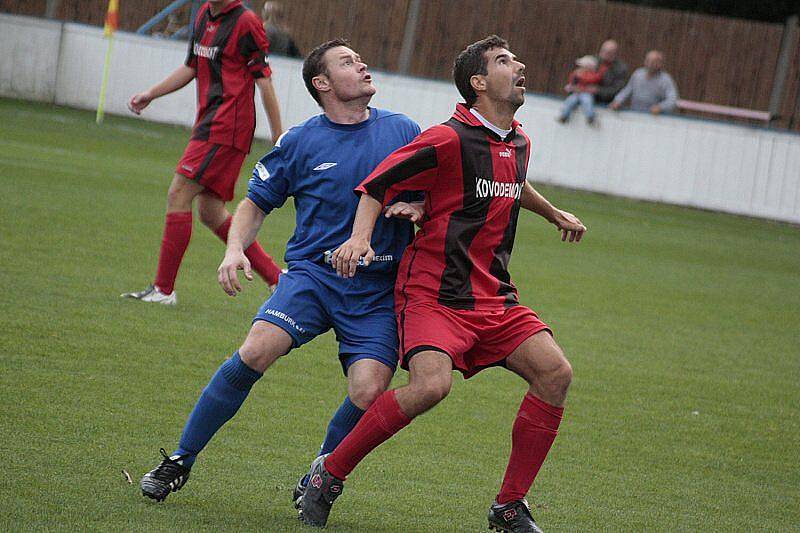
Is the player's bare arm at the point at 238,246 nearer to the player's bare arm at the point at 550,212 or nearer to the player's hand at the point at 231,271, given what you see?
the player's hand at the point at 231,271

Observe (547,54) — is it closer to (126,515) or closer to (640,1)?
(640,1)

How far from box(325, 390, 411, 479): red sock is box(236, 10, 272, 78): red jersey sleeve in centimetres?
418

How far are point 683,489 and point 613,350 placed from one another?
3.06m

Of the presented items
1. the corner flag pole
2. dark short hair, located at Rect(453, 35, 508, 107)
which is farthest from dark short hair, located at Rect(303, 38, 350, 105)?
the corner flag pole

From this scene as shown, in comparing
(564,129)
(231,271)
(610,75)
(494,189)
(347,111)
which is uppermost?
(610,75)

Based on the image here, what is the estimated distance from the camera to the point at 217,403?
4.46 m

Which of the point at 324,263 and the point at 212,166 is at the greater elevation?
the point at 324,263

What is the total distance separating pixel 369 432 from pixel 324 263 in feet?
2.26

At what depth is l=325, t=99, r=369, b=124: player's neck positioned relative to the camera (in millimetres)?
4773

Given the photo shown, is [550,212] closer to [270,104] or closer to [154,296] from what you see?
[270,104]

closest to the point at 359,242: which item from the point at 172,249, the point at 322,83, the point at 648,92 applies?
the point at 322,83

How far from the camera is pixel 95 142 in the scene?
59.8 feet

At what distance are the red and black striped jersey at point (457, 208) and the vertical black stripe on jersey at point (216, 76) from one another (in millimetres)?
3726

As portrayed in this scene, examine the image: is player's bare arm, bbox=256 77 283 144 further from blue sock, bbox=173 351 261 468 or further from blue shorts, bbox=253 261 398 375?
blue sock, bbox=173 351 261 468
